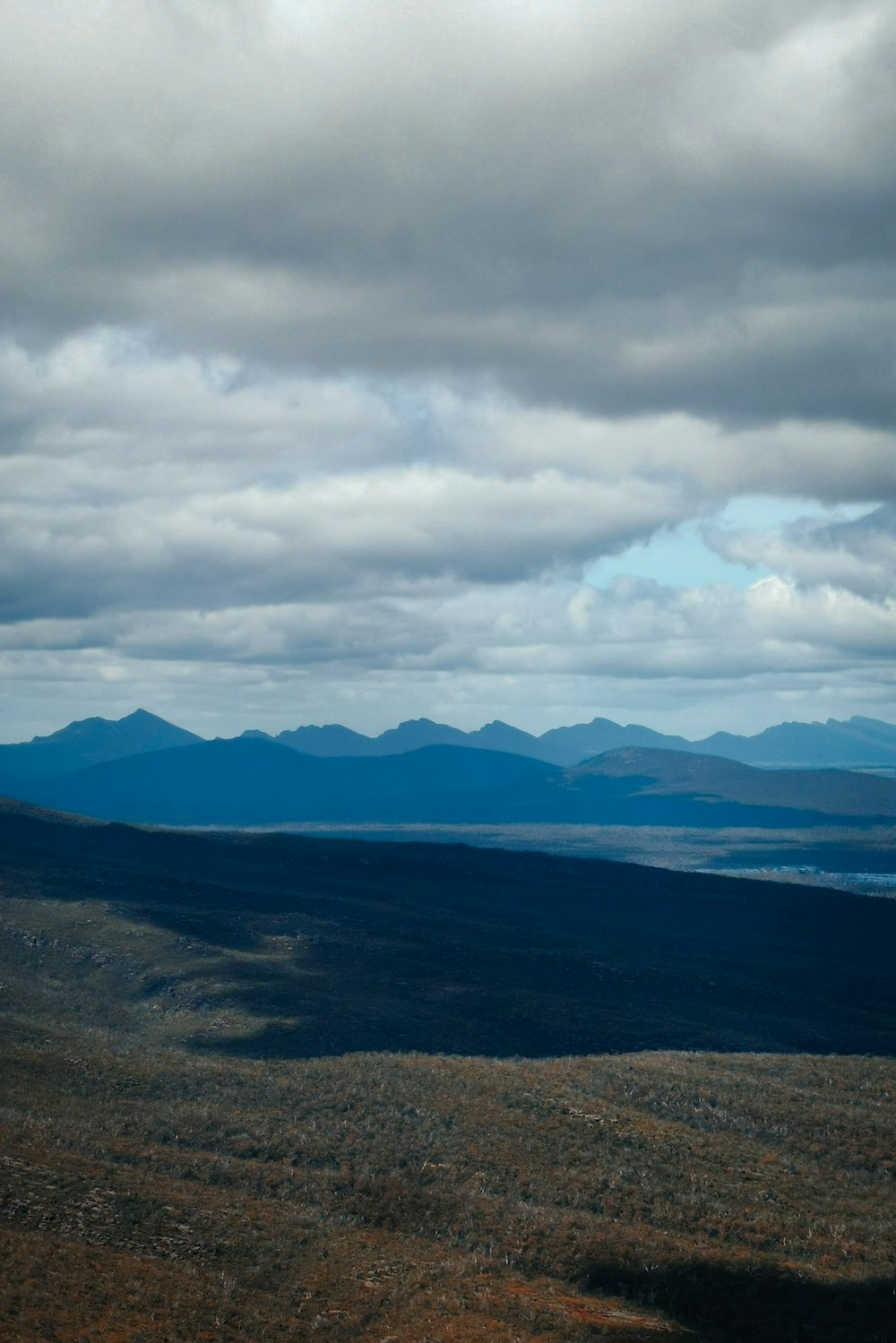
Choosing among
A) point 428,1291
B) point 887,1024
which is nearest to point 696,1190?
point 428,1291

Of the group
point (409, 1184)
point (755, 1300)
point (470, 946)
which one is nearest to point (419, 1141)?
point (409, 1184)

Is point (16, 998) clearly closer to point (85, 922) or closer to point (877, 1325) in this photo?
point (85, 922)

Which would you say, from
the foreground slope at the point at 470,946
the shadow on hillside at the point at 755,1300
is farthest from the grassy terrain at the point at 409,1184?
the foreground slope at the point at 470,946

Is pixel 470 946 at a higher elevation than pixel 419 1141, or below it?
below

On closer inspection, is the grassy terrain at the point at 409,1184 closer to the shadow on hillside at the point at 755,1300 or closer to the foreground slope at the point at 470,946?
the shadow on hillside at the point at 755,1300

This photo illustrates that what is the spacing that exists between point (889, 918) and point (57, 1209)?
12454 centimetres

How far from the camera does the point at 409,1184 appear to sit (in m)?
35.3

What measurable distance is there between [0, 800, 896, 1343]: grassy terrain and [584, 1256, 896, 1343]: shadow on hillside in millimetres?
81

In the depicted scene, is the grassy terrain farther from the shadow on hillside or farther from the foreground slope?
the foreground slope

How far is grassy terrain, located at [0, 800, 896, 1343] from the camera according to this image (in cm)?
2533

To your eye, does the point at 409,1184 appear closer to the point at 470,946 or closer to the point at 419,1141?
the point at 419,1141

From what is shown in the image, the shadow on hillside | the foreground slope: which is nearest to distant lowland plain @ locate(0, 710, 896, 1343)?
the shadow on hillside

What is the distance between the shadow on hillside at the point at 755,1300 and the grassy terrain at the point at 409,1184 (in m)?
0.08

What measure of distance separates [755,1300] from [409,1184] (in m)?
12.0
